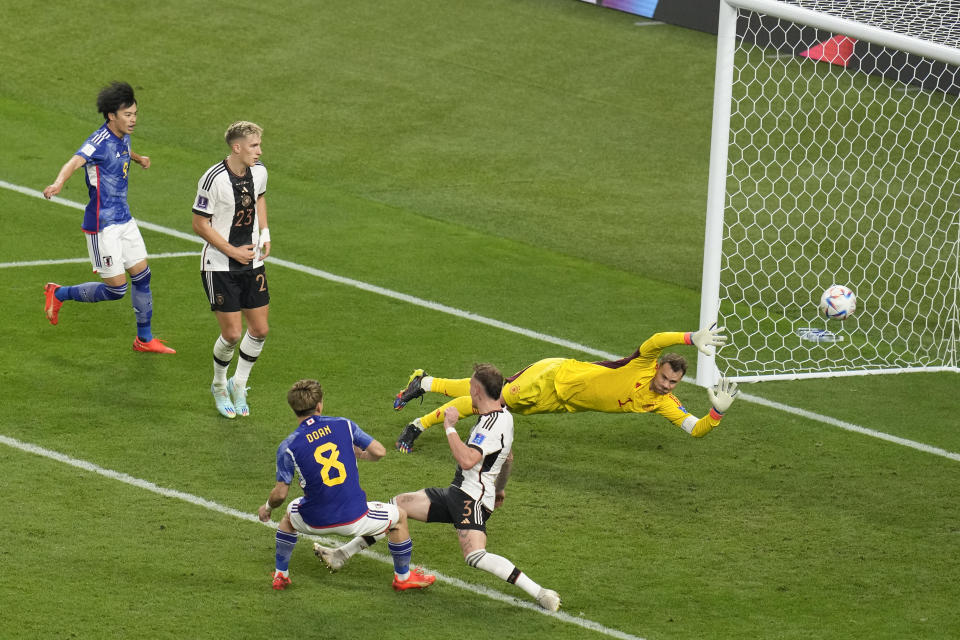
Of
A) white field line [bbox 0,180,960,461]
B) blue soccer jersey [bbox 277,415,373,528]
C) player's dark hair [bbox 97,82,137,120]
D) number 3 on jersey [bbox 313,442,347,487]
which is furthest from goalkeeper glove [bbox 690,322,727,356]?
player's dark hair [bbox 97,82,137,120]

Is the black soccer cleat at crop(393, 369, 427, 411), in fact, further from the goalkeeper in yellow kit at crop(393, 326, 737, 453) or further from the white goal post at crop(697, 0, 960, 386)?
the white goal post at crop(697, 0, 960, 386)

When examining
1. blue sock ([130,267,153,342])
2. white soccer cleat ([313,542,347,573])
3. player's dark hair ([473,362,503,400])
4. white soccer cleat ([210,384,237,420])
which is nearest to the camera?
player's dark hair ([473,362,503,400])

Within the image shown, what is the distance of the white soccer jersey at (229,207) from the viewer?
32.1 feet

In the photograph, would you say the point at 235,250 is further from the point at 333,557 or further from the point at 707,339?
the point at 707,339

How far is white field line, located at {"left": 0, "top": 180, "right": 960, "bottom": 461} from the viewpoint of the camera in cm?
1057

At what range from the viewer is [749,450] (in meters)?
10.2

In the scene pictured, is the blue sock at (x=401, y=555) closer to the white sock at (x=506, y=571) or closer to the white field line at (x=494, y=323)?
the white sock at (x=506, y=571)

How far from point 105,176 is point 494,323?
3700 millimetres

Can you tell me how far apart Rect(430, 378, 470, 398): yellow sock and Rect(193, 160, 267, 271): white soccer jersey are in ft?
5.13

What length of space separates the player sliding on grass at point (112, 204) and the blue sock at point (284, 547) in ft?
13.4

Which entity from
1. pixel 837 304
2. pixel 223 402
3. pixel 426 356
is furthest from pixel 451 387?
pixel 837 304

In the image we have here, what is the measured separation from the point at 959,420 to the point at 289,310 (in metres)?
5.86

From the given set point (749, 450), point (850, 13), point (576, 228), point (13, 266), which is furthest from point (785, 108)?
point (13, 266)

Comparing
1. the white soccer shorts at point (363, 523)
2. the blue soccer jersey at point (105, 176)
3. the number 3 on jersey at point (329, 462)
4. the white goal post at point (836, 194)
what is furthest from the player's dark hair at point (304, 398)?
the blue soccer jersey at point (105, 176)
